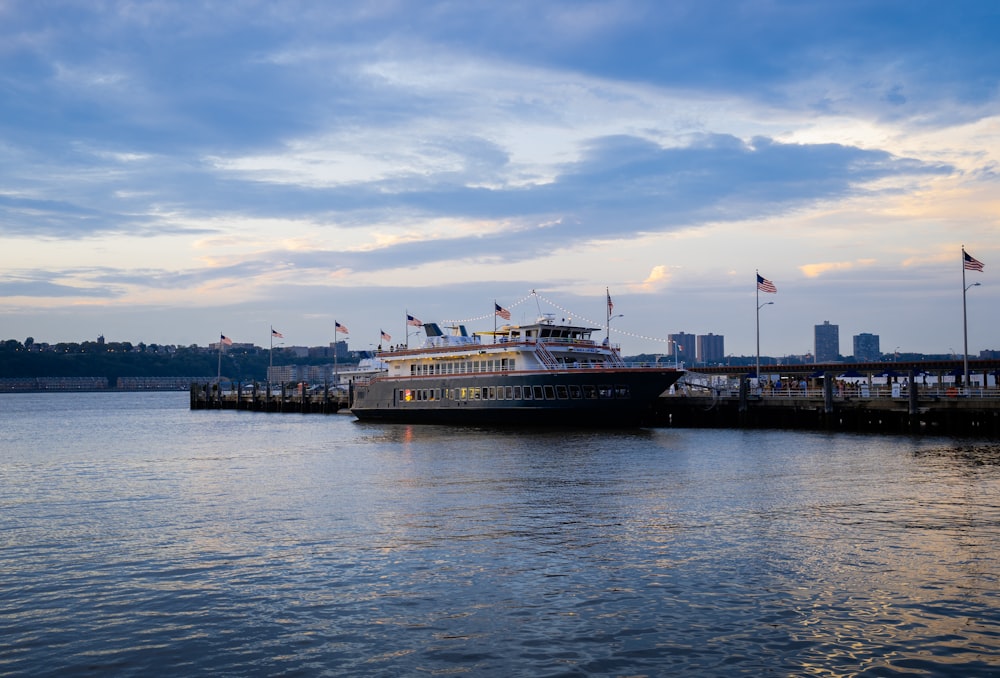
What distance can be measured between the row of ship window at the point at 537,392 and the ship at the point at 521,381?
0.07m

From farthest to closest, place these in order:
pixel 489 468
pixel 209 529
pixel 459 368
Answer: pixel 459 368
pixel 489 468
pixel 209 529

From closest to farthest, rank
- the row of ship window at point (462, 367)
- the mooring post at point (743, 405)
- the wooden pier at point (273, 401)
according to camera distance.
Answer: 1. the mooring post at point (743, 405)
2. the row of ship window at point (462, 367)
3. the wooden pier at point (273, 401)

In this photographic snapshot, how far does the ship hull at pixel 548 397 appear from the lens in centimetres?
5825

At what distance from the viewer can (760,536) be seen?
67.9 ft

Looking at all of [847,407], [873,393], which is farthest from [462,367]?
[873,393]

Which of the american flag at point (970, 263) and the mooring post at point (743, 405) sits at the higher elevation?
the american flag at point (970, 263)

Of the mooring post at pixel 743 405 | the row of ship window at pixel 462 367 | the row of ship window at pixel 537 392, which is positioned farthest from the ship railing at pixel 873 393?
the row of ship window at pixel 462 367

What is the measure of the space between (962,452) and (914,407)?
11.8 metres

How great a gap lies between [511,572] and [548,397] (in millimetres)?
43327

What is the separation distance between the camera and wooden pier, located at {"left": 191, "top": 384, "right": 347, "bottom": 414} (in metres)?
107

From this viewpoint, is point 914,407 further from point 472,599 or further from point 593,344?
point 472,599

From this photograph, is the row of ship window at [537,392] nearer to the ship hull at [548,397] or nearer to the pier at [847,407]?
the ship hull at [548,397]

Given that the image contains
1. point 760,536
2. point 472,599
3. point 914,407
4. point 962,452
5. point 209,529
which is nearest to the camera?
point 472,599

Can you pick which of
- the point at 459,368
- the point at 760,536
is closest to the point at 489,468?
the point at 760,536
